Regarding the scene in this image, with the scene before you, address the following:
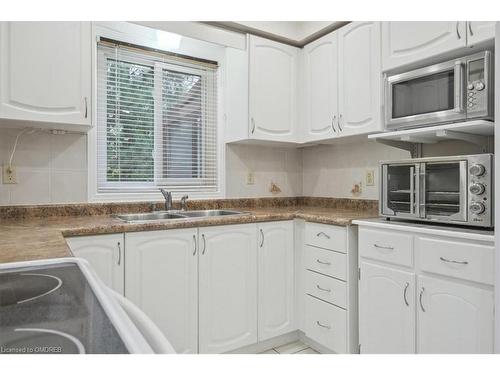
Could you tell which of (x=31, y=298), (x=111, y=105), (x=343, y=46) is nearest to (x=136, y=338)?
(x=31, y=298)

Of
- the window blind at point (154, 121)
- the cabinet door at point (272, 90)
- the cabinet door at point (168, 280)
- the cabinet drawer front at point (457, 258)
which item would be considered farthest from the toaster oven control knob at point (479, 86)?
the window blind at point (154, 121)

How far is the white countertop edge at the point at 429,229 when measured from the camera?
1446 millimetres

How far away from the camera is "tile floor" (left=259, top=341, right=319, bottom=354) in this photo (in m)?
2.28

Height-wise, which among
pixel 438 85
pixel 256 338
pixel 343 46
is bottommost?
pixel 256 338

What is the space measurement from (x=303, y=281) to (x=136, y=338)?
1.95 metres

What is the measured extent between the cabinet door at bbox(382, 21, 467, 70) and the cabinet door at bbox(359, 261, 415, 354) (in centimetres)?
113

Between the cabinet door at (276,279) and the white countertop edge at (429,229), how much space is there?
1.79 ft

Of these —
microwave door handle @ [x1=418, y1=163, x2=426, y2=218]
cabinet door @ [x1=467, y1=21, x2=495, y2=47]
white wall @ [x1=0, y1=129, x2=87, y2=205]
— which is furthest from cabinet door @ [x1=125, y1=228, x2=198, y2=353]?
cabinet door @ [x1=467, y1=21, x2=495, y2=47]

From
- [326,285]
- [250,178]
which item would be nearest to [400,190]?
[326,285]

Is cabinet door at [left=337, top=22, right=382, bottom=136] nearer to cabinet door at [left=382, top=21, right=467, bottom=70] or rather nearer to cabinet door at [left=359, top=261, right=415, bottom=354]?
cabinet door at [left=382, top=21, right=467, bottom=70]

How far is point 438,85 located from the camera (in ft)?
5.82

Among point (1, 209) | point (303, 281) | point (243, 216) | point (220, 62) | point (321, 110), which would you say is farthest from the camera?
point (220, 62)

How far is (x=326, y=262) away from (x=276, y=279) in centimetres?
37
